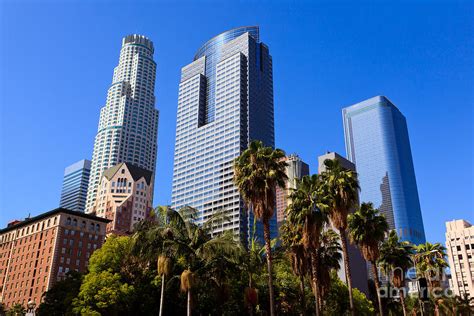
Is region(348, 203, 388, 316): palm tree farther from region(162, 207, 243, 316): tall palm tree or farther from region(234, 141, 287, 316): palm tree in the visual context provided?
region(162, 207, 243, 316): tall palm tree

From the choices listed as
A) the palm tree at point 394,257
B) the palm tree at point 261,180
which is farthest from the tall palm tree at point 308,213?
the palm tree at point 394,257

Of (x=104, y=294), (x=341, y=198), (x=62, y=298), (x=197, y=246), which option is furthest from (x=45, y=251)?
(x=341, y=198)

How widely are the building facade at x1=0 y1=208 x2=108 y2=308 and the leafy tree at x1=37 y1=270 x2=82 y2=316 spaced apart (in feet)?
173

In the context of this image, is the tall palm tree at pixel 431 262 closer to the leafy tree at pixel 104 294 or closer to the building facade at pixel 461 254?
the leafy tree at pixel 104 294

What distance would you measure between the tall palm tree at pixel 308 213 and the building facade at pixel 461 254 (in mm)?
129208

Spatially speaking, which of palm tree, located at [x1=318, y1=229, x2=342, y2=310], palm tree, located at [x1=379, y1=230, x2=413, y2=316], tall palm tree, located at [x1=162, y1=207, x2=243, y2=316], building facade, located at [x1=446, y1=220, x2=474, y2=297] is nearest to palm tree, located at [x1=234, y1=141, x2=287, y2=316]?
tall palm tree, located at [x1=162, y1=207, x2=243, y2=316]

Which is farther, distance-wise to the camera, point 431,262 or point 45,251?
point 45,251

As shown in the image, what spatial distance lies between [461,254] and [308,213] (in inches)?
5467

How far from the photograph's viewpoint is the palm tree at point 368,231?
48688 mm

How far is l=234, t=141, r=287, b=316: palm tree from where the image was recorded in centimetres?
4206

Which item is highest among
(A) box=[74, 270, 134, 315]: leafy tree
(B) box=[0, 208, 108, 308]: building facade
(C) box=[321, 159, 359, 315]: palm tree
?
(B) box=[0, 208, 108, 308]: building facade

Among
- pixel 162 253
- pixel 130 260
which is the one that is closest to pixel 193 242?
pixel 162 253

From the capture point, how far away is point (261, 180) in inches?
1682

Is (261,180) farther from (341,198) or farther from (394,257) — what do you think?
(394,257)
